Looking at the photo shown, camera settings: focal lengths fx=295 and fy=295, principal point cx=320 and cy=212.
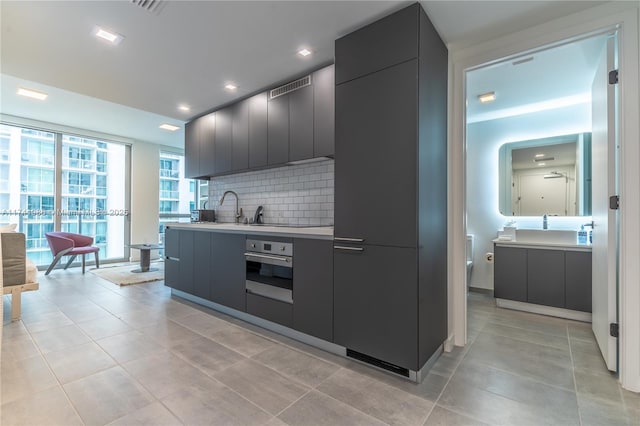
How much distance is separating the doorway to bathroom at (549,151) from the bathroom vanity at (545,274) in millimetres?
538

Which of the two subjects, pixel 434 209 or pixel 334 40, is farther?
pixel 334 40

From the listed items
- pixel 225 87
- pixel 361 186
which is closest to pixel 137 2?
pixel 225 87

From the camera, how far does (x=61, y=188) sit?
5.77 metres

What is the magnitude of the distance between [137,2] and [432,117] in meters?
2.23

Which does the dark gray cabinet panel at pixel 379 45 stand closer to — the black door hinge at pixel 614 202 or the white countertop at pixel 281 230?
the white countertop at pixel 281 230

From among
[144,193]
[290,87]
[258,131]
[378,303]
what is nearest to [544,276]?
[378,303]

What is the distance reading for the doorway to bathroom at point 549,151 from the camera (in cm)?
219

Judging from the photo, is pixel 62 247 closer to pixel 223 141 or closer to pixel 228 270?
pixel 223 141

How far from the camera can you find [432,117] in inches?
86.0

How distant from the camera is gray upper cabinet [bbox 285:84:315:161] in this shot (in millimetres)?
2867

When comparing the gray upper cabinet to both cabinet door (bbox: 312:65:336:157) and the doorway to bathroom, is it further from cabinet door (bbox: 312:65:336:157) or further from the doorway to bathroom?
the doorway to bathroom

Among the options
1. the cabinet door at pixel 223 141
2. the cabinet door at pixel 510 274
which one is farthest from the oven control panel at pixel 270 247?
the cabinet door at pixel 510 274

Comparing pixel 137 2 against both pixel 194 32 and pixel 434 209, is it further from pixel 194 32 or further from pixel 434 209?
pixel 434 209

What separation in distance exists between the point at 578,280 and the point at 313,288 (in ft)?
9.66
